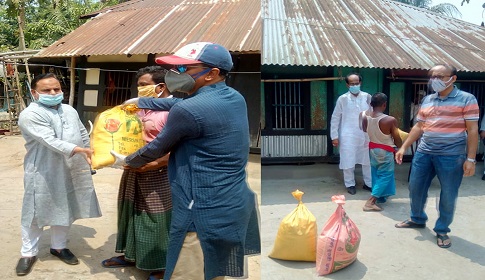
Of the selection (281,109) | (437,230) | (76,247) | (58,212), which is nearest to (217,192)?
(281,109)

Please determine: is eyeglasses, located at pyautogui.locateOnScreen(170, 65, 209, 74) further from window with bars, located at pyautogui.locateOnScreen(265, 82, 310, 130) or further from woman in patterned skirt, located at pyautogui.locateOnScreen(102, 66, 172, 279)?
woman in patterned skirt, located at pyautogui.locateOnScreen(102, 66, 172, 279)

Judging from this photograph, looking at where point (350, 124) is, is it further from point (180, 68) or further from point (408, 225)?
point (180, 68)

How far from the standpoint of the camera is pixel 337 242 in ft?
3.20

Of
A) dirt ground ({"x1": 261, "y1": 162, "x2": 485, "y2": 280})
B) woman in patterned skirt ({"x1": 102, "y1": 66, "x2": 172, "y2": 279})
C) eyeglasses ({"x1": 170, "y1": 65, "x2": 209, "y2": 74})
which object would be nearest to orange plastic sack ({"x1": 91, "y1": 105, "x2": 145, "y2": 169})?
woman in patterned skirt ({"x1": 102, "y1": 66, "x2": 172, "y2": 279})

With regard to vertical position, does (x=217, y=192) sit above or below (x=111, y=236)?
above

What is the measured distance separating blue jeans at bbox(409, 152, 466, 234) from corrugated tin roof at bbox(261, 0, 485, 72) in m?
0.19

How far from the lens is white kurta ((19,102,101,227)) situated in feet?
5.97

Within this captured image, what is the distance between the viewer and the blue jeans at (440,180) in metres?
0.86

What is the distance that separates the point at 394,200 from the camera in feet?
3.20

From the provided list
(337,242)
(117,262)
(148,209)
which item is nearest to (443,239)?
(337,242)

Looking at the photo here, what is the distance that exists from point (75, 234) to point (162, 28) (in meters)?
1.30

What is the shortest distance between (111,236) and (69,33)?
1.18m

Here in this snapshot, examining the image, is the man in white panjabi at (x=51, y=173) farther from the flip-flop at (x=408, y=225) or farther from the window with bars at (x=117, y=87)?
the flip-flop at (x=408, y=225)

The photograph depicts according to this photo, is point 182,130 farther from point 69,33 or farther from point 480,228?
point 69,33
